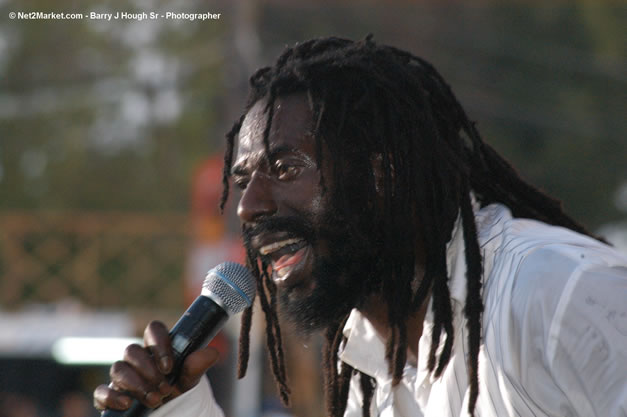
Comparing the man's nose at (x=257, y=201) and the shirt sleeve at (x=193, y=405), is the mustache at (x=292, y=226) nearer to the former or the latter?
the man's nose at (x=257, y=201)

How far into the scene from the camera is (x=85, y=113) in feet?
79.2

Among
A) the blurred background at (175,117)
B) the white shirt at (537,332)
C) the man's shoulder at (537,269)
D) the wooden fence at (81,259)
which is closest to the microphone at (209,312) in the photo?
the white shirt at (537,332)

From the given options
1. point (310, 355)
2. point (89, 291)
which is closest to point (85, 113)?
point (89, 291)

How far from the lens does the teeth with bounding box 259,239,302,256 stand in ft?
9.82

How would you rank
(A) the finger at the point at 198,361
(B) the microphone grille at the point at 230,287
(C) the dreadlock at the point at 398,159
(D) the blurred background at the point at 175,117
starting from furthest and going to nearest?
(D) the blurred background at the point at 175,117, (C) the dreadlock at the point at 398,159, (B) the microphone grille at the point at 230,287, (A) the finger at the point at 198,361

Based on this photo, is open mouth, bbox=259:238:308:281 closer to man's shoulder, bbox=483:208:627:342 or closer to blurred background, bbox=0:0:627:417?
man's shoulder, bbox=483:208:627:342

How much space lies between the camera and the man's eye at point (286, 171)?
301 centimetres

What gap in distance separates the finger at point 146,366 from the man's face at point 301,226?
584 millimetres

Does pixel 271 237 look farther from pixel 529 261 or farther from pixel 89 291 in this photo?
pixel 89 291

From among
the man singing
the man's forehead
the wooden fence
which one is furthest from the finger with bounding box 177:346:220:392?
the wooden fence

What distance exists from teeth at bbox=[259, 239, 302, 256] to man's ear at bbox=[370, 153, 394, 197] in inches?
11.3

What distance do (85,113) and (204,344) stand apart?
22.2 metres

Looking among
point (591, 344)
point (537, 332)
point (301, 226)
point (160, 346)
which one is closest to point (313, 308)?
point (301, 226)

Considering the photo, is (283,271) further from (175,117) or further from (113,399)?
(175,117)
